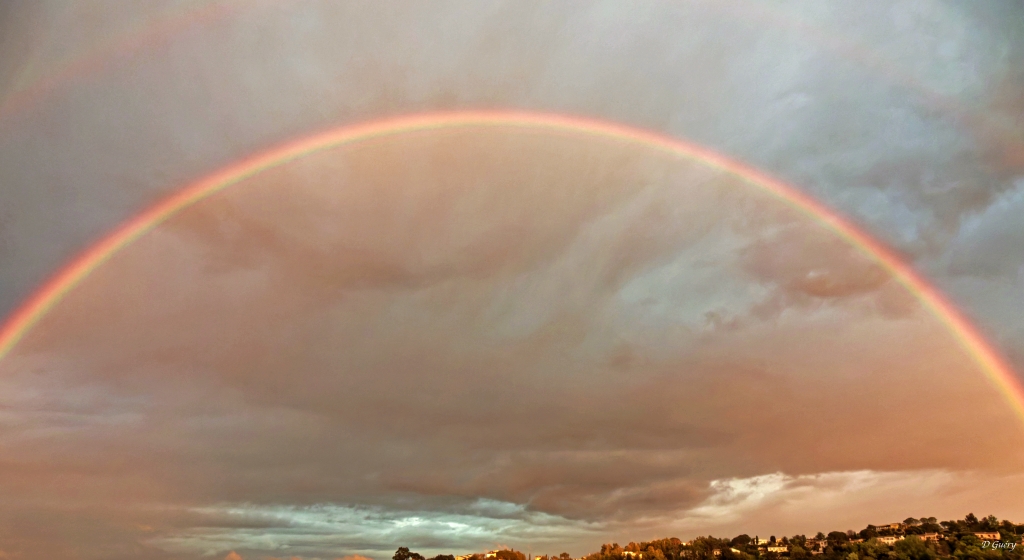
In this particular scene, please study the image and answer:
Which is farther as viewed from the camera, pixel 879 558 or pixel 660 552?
pixel 660 552

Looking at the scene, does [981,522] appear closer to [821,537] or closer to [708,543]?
[821,537]

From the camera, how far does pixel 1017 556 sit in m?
109

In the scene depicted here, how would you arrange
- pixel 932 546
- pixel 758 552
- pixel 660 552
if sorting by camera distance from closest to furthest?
1. pixel 932 546
2. pixel 758 552
3. pixel 660 552

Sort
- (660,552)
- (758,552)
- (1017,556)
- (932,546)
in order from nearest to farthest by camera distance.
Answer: (1017,556), (932,546), (758,552), (660,552)

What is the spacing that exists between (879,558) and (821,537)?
251 feet

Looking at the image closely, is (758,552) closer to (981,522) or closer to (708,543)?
(708,543)

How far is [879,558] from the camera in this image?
126m

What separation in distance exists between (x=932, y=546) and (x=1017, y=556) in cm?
1623

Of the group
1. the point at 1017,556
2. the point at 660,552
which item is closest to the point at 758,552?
the point at 660,552

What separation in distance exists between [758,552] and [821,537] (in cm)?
3448

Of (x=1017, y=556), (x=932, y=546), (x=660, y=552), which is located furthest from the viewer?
(x=660, y=552)

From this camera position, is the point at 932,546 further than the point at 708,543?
No

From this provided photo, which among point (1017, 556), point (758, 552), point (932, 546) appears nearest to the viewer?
point (1017, 556)

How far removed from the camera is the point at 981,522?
177 meters
